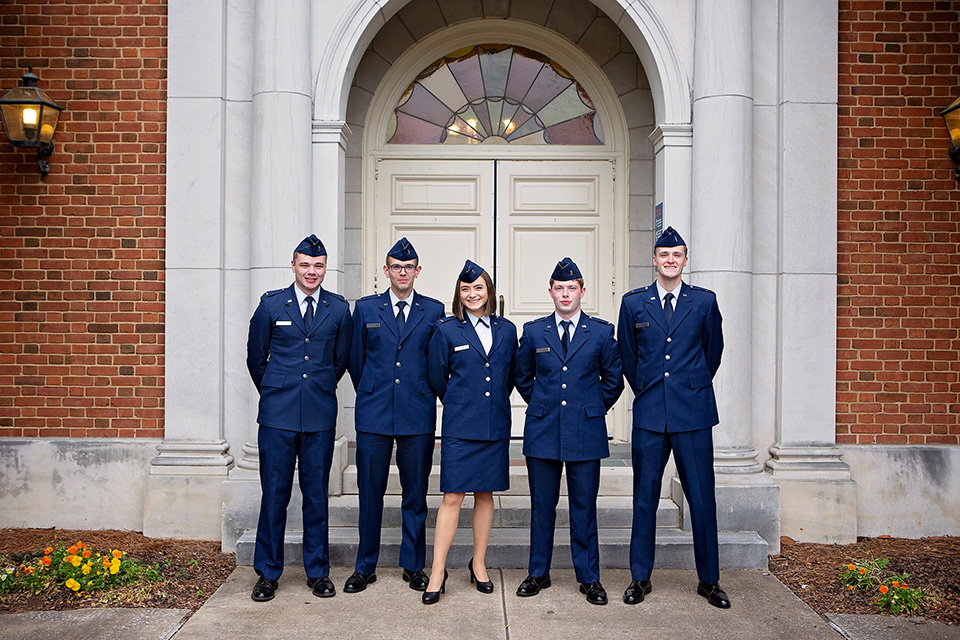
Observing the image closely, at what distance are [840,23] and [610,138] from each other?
2.09 meters

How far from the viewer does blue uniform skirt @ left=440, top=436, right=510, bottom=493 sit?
15.7ft

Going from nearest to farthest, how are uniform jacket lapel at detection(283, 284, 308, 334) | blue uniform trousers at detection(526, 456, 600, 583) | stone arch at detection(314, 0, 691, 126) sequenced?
blue uniform trousers at detection(526, 456, 600, 583) → uniform jacket lapel at detection(283, 284, 308, 334) → stone arch at detection(314, 0, 691, 126)

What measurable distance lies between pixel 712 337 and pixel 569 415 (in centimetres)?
105

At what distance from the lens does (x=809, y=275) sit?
6215 millimetres

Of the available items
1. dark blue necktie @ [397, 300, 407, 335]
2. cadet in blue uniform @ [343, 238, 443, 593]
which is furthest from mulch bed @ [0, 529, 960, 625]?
dark blue necktie @ [397, 300, 407, 335]

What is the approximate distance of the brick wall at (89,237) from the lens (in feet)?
20.8

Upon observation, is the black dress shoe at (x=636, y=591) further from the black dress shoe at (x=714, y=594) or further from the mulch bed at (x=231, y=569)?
the mulch bed at (x=231, y=569)

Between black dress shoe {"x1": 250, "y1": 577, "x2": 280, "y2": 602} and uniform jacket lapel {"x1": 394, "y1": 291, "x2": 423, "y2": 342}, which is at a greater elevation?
uniform jacket lapel {"x1": 394, "y1": 291, "x2": 423, "y2": 342}

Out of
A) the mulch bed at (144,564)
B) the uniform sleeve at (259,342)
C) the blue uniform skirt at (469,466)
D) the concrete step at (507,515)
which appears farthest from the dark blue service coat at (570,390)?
the mulch bed at (144,564)

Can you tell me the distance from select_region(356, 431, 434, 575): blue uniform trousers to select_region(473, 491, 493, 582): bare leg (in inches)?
13.1

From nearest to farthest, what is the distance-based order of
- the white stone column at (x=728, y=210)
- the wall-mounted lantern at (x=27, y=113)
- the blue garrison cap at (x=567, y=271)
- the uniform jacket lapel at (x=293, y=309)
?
the blue garrison cap at (x=567, y=271)
the uniform jacket lapel at (x=293, y=309)
the white stone column at (x=728, y=210)
the wall-mounted lantern at (x=27, y=113)

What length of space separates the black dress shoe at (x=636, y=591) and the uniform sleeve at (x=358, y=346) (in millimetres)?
2095

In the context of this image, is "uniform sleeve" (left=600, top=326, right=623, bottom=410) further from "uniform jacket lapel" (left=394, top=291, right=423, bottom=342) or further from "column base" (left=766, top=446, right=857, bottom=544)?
"column base" (left=766, top=446, right=857, bottom=544)

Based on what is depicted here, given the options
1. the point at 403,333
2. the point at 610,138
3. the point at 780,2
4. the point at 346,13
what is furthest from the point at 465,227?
the point at 780,2
